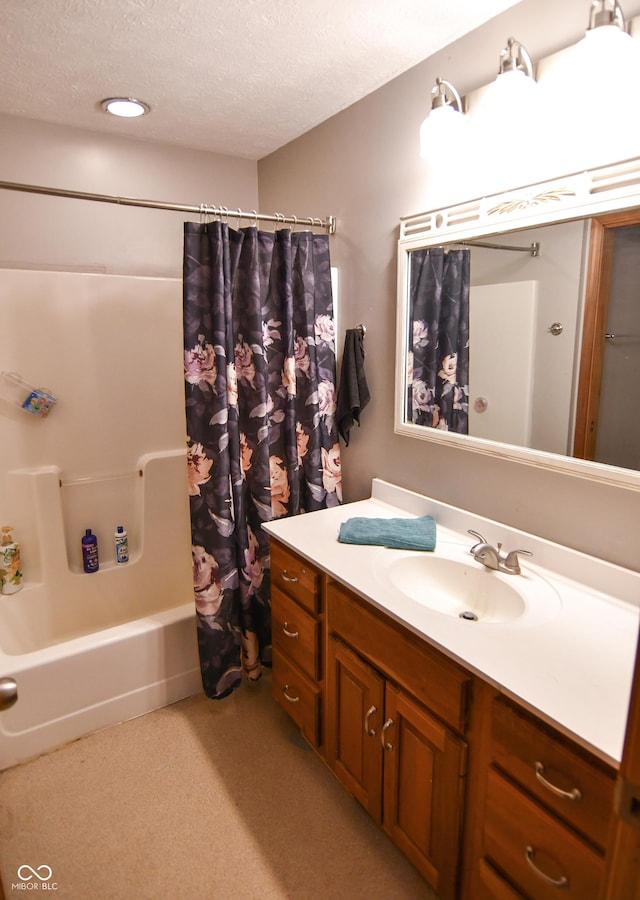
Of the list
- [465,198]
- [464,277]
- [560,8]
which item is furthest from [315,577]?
[560,8]

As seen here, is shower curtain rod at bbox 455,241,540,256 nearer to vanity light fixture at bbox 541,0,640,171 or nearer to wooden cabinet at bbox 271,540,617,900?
vanity light fixture at bbox 541,0,640,171

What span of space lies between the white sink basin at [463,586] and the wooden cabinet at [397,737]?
163mm

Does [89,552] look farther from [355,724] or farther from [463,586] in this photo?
[463,586]

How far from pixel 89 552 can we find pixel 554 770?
2089mm

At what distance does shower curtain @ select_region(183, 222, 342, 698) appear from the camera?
190cm

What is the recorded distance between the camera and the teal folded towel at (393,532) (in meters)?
1.60

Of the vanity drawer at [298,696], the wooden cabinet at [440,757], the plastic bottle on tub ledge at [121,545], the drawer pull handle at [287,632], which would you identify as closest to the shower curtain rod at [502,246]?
the wooden cabinet at [440,757]

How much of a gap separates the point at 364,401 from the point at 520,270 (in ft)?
2.57

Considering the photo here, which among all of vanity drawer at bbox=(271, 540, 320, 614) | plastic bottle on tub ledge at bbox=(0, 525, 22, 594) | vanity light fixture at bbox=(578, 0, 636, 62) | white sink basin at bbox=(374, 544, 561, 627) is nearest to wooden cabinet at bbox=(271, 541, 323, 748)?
vanity drawer at bbox=(271, 540, 320, 614)

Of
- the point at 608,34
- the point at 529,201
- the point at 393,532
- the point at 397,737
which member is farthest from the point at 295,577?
the point at 608,34

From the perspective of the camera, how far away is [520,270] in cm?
148

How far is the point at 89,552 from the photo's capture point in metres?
2.41

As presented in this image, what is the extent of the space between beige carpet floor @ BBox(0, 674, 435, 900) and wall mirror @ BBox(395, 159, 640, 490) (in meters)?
1.23

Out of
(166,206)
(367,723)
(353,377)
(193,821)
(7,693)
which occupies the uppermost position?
(166,206)
